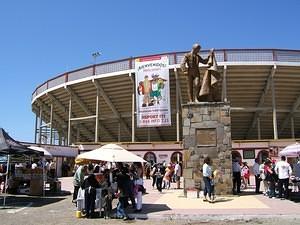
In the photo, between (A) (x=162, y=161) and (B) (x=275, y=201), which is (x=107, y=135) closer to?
(A) (x=162, y=161)

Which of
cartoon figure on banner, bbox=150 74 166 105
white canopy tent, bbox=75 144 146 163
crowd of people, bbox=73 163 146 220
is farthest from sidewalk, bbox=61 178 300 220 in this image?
cartoon figure on banner, bbox=150 74 166 105

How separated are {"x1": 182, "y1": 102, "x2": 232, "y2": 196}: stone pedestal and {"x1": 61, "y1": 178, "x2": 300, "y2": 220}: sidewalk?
0.63 m

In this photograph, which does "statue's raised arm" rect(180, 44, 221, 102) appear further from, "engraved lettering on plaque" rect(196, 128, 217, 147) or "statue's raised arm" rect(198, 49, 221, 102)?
"engraved lettering on plaque" rect(196, 128, 217, 147)

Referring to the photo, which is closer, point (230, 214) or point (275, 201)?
point (230, 214)

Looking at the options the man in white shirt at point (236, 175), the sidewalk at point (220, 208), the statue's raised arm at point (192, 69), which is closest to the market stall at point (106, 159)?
the sidewalk at point (220, 208)

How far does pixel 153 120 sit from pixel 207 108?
50.6 feet

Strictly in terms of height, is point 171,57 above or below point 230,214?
above

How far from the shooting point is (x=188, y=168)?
49.0 ft

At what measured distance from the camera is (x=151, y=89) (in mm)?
30328

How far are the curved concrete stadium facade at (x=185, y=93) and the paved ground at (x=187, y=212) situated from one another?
14563mm

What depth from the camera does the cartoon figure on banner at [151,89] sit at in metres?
30.2

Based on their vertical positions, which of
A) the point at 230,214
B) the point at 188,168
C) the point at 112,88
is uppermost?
the point at 112,88

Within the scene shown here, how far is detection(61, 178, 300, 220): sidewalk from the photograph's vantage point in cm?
1033

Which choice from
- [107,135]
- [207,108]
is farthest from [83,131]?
[207,108]
